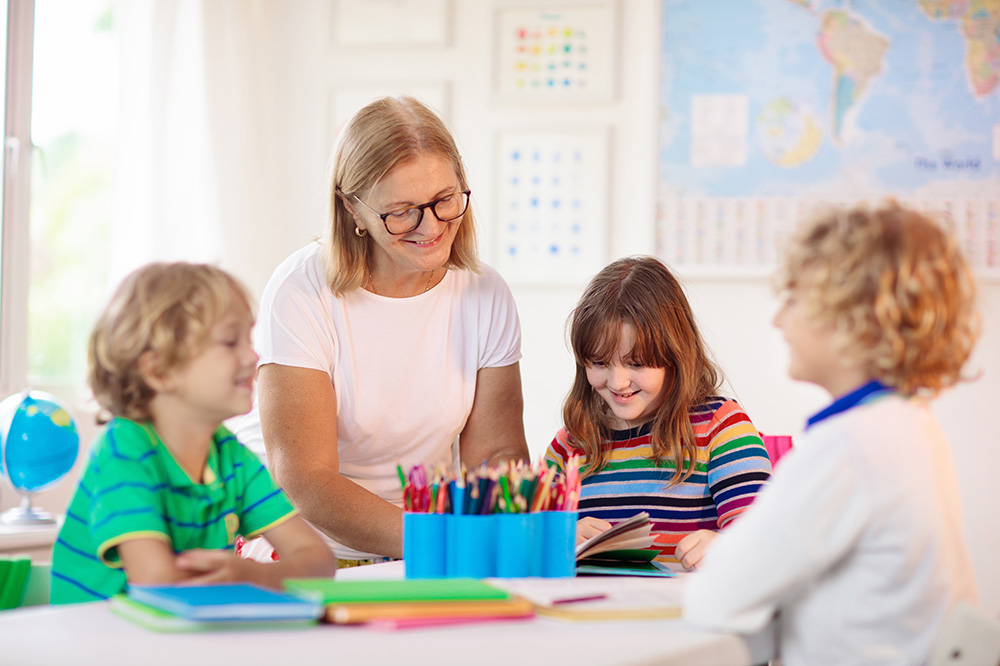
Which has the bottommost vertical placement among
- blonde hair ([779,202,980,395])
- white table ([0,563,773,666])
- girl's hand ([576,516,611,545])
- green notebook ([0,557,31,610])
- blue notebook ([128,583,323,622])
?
green notebook ([0,557,31,610])

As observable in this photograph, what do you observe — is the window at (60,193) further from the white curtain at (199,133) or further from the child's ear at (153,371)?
the child's ear at (153,371)

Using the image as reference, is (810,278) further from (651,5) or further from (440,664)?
(651,5)

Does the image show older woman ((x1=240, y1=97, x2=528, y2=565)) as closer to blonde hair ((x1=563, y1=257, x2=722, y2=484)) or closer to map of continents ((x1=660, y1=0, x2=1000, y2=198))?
blonde hair ((x1=563, y1=257, x2=722, y2=484))

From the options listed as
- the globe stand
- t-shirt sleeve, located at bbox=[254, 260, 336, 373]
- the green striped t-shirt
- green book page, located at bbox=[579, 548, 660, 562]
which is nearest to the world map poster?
t-shirt sleeve, located at bbox=[254, 260, 336, 373]

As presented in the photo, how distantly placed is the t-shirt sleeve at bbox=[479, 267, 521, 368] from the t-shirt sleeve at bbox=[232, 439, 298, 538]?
0.68 m

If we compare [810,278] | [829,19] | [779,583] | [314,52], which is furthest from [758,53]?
[779,583]

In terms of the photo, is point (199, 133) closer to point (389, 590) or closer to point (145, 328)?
point (145, 328)

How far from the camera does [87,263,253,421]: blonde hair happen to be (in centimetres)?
109

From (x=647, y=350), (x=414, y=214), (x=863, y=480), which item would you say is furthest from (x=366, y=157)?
(x=863, y=480)

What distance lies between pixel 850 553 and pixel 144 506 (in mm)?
680

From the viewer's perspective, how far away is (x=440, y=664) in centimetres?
82

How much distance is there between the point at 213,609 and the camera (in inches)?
35.0

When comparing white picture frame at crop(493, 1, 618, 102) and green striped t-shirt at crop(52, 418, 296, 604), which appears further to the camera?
white picture frame at crop(493, 1, 618, 102)

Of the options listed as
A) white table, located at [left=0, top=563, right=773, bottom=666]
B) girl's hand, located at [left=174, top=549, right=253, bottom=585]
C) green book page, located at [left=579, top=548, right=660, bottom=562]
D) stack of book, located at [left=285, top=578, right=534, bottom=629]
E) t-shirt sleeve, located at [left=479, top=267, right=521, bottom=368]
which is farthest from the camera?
t-shirt sleeve, located at [left=479, top=267, right=521, bottom=368]
